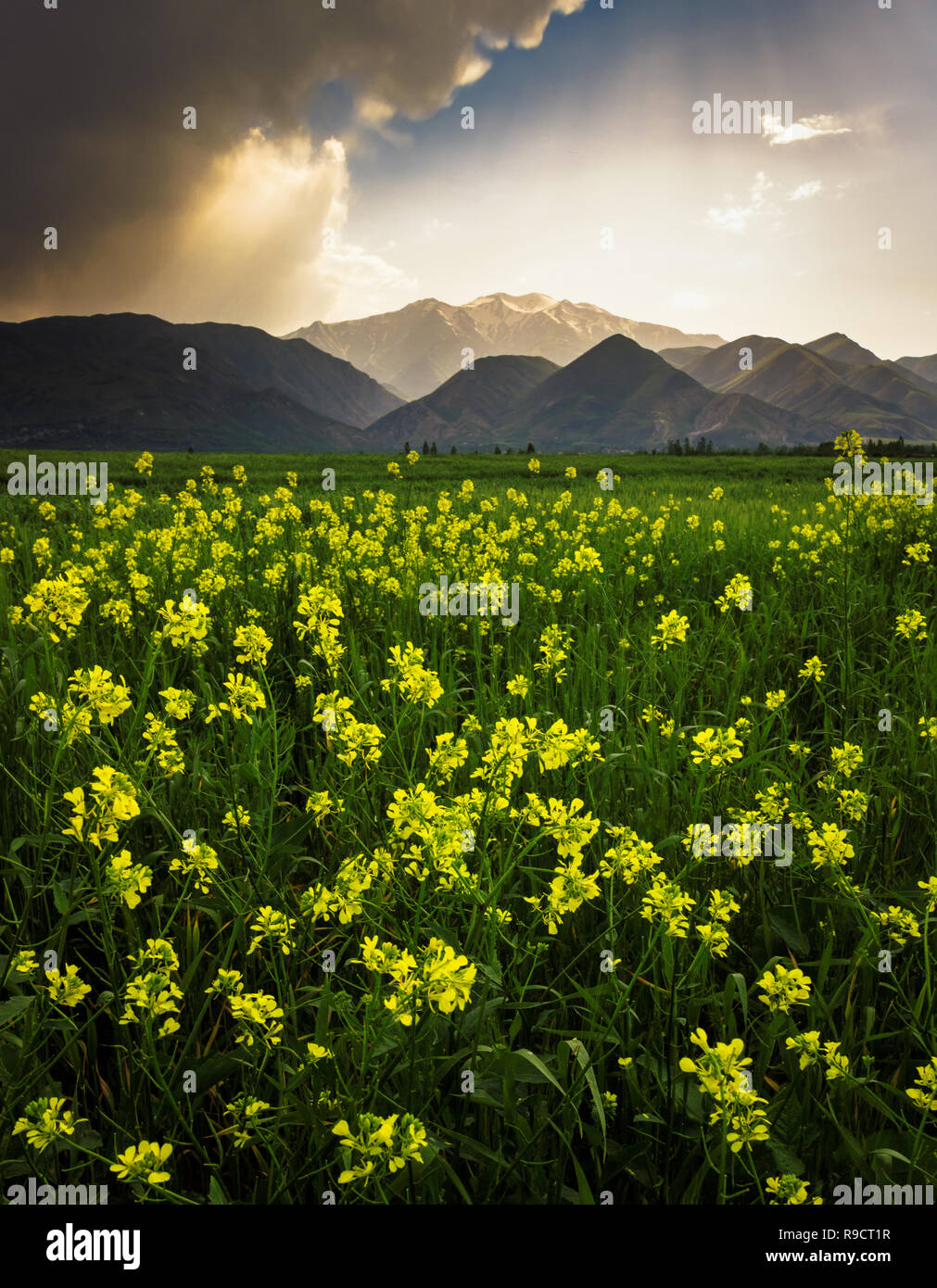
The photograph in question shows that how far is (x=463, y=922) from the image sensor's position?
2.28 metres

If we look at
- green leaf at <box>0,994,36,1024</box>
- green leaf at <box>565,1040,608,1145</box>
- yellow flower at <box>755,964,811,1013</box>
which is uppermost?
yellow flower at <box>755,964,811,1013</box>

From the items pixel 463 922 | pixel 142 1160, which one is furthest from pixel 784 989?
pixel 142 1160

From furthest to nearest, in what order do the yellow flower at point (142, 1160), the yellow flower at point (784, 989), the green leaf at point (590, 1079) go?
1. the yellow flower at point (784, 989)
2. the green leaf at point (590, 1079)
3. the yellow flower at point (142, 1160)

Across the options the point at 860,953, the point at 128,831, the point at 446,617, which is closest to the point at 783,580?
the point at 446,617

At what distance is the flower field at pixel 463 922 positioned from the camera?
1580 mm

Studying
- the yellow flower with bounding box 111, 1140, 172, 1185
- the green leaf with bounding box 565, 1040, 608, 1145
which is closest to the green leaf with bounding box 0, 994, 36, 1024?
the yellow flower with bounding box 111, 1140, 172, 1185

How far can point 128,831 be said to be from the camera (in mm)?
2621

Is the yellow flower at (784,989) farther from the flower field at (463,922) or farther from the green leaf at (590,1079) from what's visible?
the green leaf at (590,1079)

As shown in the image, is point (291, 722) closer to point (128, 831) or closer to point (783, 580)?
point (128, 831)

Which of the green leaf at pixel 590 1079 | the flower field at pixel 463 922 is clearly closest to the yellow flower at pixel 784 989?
the flower field at pixel 463 922

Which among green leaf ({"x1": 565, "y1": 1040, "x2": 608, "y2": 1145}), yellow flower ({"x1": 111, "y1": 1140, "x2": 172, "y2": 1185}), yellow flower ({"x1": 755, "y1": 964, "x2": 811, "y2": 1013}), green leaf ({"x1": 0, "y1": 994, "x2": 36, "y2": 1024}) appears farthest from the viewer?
green leaf ({"x1": 0, "y1": 994, "x2": 36, "y2": 1024})

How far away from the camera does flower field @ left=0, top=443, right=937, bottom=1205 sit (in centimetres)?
158

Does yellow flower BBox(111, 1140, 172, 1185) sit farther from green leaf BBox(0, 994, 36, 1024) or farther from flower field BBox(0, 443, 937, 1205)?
green leaf BBox(0, 994, 36, 1024)

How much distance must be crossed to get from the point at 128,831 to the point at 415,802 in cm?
152
